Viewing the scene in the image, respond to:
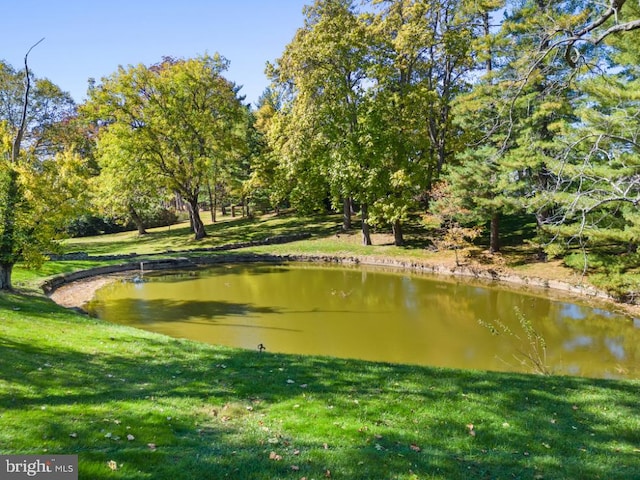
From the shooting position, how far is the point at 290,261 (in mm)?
23609

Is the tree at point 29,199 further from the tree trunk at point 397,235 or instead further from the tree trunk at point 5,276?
the tree trunk at point 397,235

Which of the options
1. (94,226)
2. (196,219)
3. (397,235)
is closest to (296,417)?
(397,235)

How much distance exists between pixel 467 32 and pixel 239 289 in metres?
16.7

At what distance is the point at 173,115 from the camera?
26.5 metres

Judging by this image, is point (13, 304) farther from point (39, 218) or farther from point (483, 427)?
point (483, 427)

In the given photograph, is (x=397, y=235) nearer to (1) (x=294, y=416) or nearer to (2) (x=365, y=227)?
(2) (x=365, y=227)

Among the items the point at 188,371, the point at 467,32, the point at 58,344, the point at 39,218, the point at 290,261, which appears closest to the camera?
the point at 188,371

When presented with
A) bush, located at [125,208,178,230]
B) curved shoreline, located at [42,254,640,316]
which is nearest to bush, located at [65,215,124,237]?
bush, located at [125,208,178,230]

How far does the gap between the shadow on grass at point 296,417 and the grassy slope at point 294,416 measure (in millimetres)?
19

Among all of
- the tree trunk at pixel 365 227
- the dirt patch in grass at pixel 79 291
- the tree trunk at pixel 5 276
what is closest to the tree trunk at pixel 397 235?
the tree trunk at pixel 365 227

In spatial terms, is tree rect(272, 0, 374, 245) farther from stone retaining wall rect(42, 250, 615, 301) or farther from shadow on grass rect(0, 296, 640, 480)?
shadow on grass rect(0, 296, 640, 480)

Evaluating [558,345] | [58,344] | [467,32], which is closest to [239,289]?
[58,344]

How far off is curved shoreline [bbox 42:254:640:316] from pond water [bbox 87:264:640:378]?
0.72 meters

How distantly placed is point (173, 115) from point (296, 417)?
978 inches
